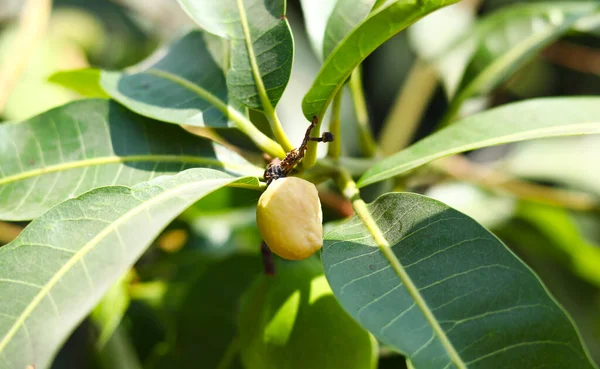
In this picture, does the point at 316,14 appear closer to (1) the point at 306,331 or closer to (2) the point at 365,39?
(2) the point at 365,39

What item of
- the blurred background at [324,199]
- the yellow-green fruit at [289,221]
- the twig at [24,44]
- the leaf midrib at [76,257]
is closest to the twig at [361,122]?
the blurred background at [324,199]

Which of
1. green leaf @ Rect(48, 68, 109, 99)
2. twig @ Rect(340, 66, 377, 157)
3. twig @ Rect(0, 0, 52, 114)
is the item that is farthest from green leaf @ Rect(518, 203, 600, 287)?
twig @ Rect(0, 0, 52, 114)

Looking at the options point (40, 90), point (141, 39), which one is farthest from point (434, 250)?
point (141, 39)

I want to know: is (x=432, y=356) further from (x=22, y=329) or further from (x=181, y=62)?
(x=181, y=62)

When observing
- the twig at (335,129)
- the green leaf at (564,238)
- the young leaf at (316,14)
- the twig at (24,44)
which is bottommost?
the green leaf at (564,238)

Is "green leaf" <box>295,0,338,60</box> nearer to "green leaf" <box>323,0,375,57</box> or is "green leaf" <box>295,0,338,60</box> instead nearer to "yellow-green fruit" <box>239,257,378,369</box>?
"green leaf" <box>323,0,375,57</box>

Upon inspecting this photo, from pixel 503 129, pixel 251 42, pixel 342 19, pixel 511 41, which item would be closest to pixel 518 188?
pixel 511 41

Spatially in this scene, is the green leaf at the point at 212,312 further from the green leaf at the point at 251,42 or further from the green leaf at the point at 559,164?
the green leaf at the point at 559,164
